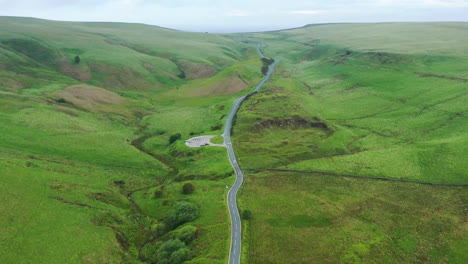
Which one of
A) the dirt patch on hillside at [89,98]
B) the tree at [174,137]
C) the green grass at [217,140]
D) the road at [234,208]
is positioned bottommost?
the road at [234,208]

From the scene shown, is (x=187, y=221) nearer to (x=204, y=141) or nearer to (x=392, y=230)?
(x=392, y=230)

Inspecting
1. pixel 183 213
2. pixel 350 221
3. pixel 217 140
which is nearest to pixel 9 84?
pixel 217 140

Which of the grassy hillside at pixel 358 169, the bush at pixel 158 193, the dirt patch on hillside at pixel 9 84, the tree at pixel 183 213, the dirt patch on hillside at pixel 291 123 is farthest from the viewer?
the dirt patch on hillside at pixel 9 84

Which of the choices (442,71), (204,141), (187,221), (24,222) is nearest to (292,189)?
(187,221)

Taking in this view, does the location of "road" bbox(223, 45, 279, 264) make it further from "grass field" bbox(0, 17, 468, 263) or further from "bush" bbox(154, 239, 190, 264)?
"bush" bbox(154, 239, 190, 264)

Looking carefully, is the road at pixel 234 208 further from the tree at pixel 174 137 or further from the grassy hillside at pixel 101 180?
the tree at pixel 174 137

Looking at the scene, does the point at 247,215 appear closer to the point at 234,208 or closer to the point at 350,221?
the point at 234,208

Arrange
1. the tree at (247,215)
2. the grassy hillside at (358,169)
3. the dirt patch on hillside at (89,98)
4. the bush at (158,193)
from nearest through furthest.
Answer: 1. the grassy hillside at (358,169)
2. the tree at (247,215)
3. the bush at (158,193)
4. the dirt patch on hillside at (89,98)

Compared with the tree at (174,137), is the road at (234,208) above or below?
below

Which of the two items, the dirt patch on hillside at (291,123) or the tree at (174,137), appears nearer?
the tree at (174,137)

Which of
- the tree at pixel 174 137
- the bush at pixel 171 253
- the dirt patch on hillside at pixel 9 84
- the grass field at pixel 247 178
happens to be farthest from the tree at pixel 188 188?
the dirt patch on hillside at pixel 9 84
